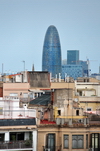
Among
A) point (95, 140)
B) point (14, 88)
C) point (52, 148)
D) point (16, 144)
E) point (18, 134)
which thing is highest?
point (14, 88)

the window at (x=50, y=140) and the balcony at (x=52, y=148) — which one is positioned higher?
the window at (x=50, y=140)

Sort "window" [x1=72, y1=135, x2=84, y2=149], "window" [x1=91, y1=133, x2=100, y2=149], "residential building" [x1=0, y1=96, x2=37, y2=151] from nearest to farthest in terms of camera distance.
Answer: "residential building" [x1=0, y1=96, x2=37, y2=151] → "window" [x1=72, y1=135, x2=84, y2=149] → "window" [x1=91, y1=133, x2=100, y2=149]

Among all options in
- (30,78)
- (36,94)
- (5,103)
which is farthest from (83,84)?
(5,103)

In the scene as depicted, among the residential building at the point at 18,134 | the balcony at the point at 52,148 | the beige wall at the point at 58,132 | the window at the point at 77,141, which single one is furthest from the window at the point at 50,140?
the window at the point at 77,141

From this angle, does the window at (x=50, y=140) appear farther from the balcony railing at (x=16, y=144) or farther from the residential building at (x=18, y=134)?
the balcony railing at (x=16, y=144)

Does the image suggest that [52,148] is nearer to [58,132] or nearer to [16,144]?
[58,132]

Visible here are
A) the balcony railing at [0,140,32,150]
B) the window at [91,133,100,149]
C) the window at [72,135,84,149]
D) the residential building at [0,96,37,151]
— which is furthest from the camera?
the window at [91,133,100,149]

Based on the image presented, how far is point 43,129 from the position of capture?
40.2 m

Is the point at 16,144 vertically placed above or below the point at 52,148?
above

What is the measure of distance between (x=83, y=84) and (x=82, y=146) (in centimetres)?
4255

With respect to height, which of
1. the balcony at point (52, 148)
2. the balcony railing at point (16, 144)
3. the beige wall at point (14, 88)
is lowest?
the balcony at point (52, 148)

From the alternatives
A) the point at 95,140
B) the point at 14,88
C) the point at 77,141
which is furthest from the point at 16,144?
the point at 14,88

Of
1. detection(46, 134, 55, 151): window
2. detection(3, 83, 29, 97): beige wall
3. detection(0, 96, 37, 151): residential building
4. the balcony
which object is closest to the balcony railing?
detection(0, 96, 37, 151): residential building

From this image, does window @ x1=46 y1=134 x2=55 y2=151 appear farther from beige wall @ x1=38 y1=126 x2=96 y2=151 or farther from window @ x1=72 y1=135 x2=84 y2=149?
window @ x1=72 y1=135 x2=84 y2=149
